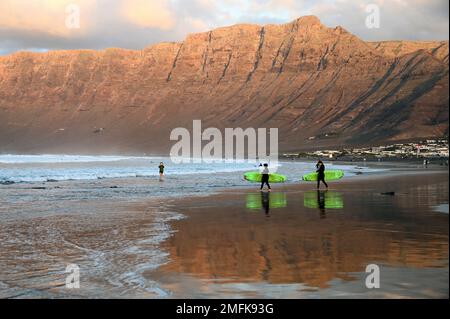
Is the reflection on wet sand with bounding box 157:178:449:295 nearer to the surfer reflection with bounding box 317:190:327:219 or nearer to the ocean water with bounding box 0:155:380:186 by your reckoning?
the surfer reflection with bounding box 317:190:327:219

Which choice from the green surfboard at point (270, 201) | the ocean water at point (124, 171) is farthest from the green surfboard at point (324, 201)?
the ocean water at point (124, 171)

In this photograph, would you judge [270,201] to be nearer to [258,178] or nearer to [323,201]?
[323,201]

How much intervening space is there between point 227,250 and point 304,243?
5.90ft

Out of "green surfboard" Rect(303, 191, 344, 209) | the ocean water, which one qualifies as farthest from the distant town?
"green surfboard" Rect(303, 191, 344, 209)

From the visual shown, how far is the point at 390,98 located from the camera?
506ft

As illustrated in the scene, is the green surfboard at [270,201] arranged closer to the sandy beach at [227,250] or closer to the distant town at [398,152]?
the sandy beach at [227,250]

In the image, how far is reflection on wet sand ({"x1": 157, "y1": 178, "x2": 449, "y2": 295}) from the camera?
30.3ft

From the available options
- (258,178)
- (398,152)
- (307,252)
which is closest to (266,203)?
(307,252)

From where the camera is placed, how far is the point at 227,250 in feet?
37.0

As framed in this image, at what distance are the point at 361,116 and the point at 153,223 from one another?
14159 centimetres

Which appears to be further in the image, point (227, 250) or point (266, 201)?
point (266, 201)

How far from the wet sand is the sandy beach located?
2 centimetres

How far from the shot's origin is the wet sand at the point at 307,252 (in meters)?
8.04

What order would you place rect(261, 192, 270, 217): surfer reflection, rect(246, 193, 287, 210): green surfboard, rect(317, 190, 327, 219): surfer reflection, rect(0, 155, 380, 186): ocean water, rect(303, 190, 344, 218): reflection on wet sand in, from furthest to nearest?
rect(0, 155, 380, 186): ocean water
rect(246, 193, 287, 210): green surfboard
rect(303, 190, 344, 218): reflection on wet sand
rect(261, 192, 270, 217): surfer reflection
rect(317, 190, 327, 219): surfer reflection
